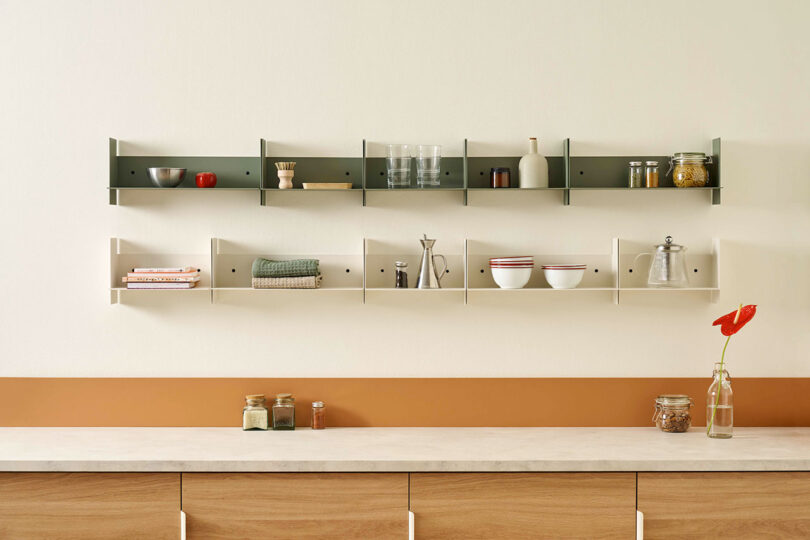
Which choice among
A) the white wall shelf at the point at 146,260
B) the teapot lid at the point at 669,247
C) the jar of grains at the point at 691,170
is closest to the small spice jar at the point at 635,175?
the jar of grains at the point at 691,170

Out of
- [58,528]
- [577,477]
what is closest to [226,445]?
[58,528]

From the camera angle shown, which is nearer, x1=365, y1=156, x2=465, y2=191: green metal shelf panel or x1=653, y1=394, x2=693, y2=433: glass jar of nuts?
x1=653, y1=394, x2=693, y2=433: glass jar of nuts

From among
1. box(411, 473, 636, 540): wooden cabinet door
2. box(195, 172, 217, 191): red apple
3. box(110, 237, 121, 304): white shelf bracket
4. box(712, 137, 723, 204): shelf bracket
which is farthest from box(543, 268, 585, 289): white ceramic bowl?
box(110, 237, 121, 304): white shelf bracket

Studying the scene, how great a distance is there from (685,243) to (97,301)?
7.93ft

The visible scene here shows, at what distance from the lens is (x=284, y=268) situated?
287cm

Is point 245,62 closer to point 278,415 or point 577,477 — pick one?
point 278,415

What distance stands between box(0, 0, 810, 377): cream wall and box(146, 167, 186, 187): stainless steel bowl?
0.16m

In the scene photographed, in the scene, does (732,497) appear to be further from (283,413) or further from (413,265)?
(283,413)

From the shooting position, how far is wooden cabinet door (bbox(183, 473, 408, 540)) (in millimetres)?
2445

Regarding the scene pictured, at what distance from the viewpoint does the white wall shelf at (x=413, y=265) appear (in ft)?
9.84

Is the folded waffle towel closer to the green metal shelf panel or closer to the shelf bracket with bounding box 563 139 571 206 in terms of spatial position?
the green metal shelf panel

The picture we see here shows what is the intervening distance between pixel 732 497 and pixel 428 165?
5.20ft

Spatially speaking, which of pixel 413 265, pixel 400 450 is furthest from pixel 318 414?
pixel 413 265

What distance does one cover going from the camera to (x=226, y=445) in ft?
8.69
